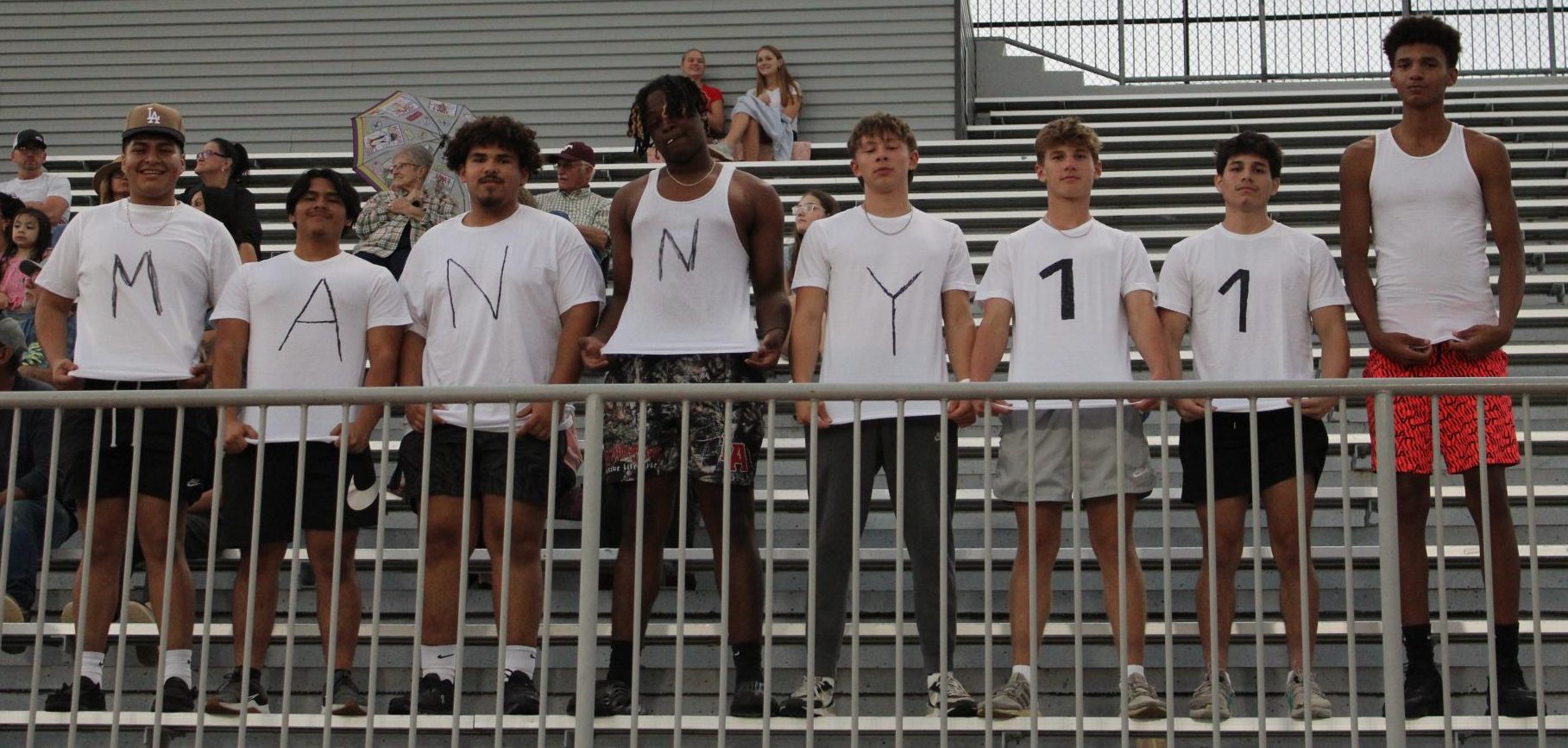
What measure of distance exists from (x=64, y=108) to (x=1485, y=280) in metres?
11.8

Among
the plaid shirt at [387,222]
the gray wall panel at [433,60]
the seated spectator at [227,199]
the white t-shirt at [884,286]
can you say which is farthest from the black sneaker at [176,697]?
the gray wall panel at [433,60]

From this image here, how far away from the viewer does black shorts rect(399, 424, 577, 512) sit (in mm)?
4945

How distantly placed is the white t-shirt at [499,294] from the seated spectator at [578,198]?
7.22ft

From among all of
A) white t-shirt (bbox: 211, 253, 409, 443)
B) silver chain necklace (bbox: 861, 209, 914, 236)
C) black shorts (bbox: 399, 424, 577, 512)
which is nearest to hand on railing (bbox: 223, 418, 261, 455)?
white t-shirt (bbox: 211, 253, 409, 443)

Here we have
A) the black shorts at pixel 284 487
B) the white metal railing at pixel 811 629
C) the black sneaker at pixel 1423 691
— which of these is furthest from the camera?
the black shorts at pixel 284 487

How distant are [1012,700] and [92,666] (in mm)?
2552

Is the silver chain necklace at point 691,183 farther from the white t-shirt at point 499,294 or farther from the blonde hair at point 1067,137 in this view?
the blonde hair at point 1067,137

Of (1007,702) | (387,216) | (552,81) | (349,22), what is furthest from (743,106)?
A: (1007,702)

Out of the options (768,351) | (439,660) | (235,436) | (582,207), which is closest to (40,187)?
(582,207)

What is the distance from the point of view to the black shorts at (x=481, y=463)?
4945mm

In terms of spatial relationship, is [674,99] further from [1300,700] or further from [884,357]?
[1300,700]

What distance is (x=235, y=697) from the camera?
195 inches

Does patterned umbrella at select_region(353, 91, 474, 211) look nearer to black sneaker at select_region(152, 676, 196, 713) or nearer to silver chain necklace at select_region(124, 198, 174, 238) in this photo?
silver chain necklace at select_region(124, 198, 174, 238)

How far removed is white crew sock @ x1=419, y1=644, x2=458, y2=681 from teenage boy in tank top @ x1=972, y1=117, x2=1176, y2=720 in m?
1.49
